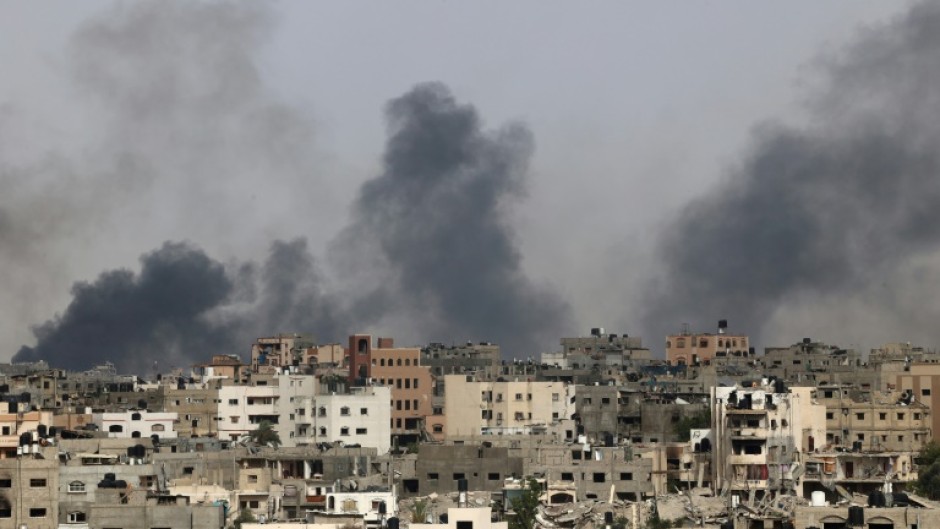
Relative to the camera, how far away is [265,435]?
140125 mm

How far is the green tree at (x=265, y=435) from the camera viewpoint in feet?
447

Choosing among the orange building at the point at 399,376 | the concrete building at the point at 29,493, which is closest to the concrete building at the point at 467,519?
the concrete building at the point at 29,493

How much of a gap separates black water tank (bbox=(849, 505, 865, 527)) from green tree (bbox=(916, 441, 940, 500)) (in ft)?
130

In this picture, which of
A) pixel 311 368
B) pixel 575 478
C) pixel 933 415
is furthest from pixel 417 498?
pixel 311 368

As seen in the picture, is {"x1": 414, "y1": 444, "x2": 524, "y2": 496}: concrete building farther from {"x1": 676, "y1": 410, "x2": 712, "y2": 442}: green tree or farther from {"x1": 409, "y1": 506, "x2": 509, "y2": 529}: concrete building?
{"x1": 409, "y1": 506, "x2": 509, "y2": 529}: concrete building

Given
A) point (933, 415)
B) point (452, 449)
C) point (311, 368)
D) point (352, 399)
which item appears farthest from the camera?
point (311, 368)

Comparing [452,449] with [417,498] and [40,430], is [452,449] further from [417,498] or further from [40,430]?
[40,430]

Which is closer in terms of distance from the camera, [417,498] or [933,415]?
[417,498]

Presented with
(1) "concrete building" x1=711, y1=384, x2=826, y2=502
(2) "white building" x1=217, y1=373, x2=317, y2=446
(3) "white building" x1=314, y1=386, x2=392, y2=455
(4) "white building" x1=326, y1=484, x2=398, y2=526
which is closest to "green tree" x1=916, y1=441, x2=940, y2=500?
(1) "concrete building" x1=711, y1=384, x2=826, y2=502

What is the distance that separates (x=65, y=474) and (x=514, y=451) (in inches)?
1033

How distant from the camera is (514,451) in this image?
4631 inches

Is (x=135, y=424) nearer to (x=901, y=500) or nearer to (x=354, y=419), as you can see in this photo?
(x=354, y=419)

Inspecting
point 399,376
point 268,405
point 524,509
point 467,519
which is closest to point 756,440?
point 524,509

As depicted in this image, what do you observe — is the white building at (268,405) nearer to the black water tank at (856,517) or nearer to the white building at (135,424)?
the white building at (135,424)
